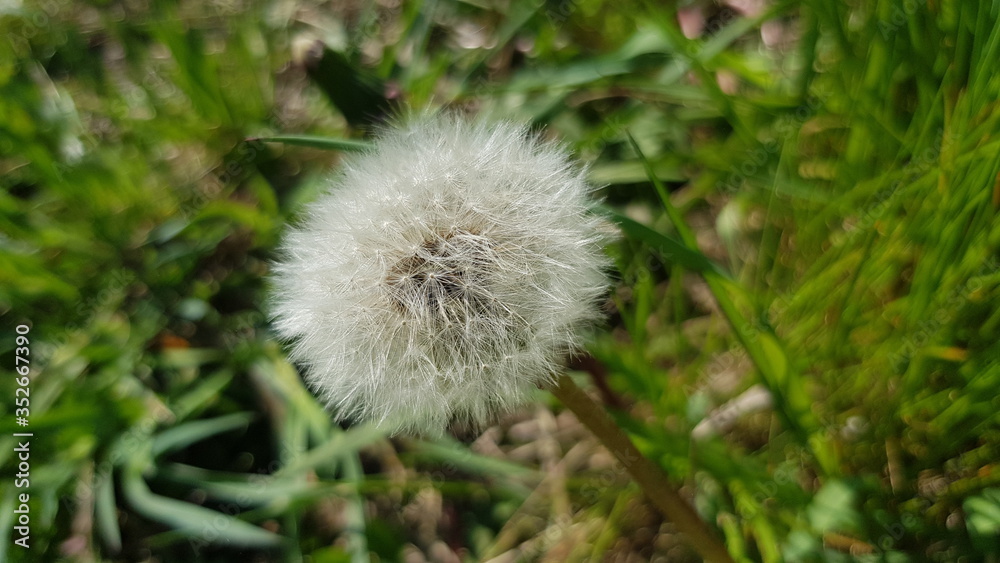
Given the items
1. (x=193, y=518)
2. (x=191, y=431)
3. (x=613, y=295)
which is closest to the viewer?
(x=613, y=295)

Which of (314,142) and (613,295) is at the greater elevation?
(314,142)

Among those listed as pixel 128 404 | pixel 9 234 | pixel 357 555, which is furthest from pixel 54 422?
pixel 357 555

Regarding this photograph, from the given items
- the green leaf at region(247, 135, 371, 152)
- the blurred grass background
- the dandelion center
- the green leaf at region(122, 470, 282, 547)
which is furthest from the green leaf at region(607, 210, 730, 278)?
the green leaf at region(122, 470, 282, 547)

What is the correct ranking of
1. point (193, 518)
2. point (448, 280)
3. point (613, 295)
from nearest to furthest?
point (448, 280), point (613, 295), point (193, 518)

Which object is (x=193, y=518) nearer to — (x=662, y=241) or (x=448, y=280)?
(x=448, y=280)

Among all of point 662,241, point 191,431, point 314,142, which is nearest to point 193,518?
point 191,431

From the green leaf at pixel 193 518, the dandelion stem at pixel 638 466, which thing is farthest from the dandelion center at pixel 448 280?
the green leaf at pixel 193 518

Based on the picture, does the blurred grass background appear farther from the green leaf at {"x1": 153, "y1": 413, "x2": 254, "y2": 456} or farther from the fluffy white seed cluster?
the fluffy white seed cluster
